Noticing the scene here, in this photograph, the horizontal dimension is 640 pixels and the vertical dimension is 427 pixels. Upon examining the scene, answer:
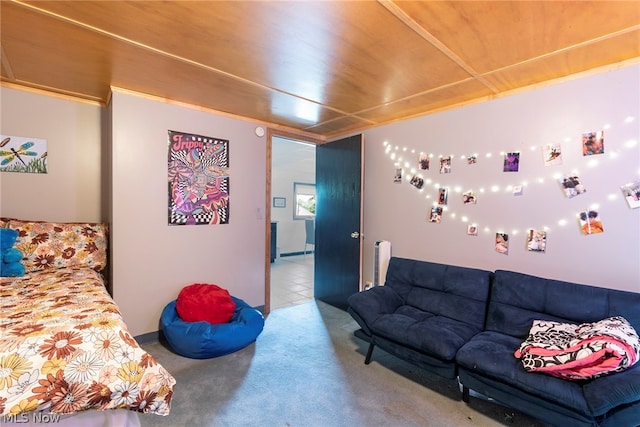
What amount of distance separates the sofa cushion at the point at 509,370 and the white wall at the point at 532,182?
77 cm

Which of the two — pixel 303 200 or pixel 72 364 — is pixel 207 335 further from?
pixel 303 200

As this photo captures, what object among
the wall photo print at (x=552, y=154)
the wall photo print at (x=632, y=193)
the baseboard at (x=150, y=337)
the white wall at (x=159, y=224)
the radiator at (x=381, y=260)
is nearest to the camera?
the wall photo print at (x=632, y=193)

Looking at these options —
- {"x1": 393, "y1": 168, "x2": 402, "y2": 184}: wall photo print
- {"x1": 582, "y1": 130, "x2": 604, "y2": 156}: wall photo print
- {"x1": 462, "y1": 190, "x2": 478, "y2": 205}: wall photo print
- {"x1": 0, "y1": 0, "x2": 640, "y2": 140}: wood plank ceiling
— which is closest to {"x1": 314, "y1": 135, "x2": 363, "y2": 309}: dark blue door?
{"x1": 393, "y1": 168, "x2": 402, "y2": 184}: wall photo print

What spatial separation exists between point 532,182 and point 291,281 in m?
3.81

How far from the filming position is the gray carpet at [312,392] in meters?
1.81

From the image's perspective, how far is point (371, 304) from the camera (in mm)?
2531

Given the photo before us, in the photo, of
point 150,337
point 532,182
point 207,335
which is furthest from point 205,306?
point 532,182

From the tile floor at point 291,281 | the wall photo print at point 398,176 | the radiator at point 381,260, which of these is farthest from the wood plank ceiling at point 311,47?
the tile floor at point 291,281

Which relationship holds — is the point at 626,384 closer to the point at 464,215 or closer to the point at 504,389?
the point at 504,389

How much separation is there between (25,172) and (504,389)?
3.90m

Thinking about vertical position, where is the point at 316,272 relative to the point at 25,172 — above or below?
below

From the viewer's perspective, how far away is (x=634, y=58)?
76.7 inches

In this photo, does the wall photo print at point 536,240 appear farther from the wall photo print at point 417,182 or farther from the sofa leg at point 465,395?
the sofa leg at point 465,395

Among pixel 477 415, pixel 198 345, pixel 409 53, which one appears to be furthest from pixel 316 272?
pixel 409 53
